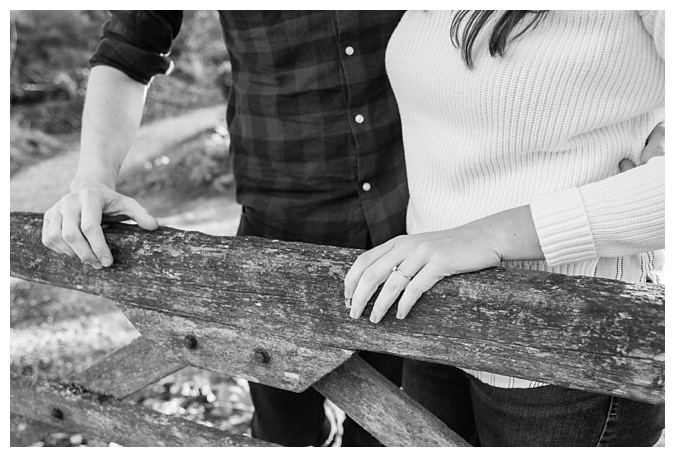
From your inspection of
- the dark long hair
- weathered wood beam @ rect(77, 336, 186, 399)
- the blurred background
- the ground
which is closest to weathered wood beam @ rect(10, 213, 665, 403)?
weathered wood beam @ rect(77, 336, 186, 399)

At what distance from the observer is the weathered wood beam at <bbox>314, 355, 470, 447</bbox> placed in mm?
1537

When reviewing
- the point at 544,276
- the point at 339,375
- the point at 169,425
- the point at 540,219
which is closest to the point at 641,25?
the point at 540,219

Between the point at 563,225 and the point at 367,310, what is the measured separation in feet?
1.43

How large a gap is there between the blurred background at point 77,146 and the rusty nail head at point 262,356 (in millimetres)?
3668

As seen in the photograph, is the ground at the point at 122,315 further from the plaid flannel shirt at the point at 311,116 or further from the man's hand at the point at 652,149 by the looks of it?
the man's hand at the point at 652,149

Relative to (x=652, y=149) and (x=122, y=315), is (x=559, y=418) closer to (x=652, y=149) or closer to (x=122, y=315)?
(x=652, y=149)

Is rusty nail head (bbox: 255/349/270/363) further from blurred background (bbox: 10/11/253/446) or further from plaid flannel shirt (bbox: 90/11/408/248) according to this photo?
blurred background (bbox: 10/11/253/446)

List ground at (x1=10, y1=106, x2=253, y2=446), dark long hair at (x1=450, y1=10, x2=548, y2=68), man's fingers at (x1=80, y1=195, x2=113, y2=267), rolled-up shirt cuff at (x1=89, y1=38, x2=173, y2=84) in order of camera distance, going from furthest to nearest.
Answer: ground at (x1=10, y1=106, x2=253, y2=446) < rolled-up shirt cuff at (x1=89, y1=38, x2=173, y2=84) < man's fingers at (x1=80, y1=195, x2=113, y2=267) < dark long hair at (x1=450, y1=10, x2=548, y2=68)

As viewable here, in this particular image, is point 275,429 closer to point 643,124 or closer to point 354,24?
point 354,24

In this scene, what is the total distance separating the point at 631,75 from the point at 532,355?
2.09 feet

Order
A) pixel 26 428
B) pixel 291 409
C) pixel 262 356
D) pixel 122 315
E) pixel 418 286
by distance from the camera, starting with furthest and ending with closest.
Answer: pixel 122 315 → pixel 26 428 → pixel 291 409 → pixel 262 356 → pixel 418 286

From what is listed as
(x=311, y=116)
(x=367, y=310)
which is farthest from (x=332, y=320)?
(x=311, y=116)

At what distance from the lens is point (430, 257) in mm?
1301

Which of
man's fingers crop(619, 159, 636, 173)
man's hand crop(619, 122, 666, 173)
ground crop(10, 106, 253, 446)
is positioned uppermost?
man's hand crop(619, 122, 666, 173)
